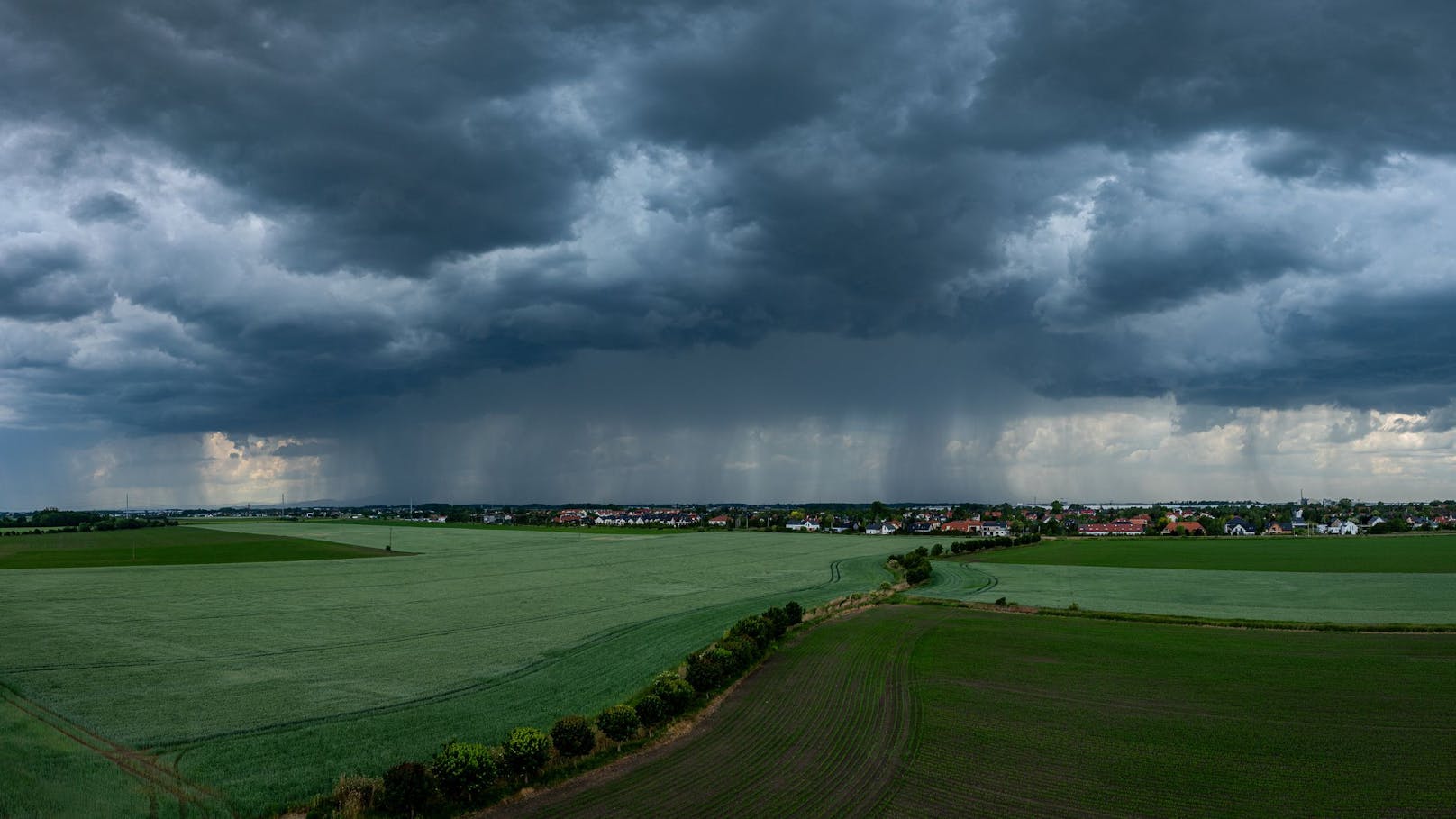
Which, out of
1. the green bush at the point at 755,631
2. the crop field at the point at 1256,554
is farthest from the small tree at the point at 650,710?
the crop field at the point at 1256,554

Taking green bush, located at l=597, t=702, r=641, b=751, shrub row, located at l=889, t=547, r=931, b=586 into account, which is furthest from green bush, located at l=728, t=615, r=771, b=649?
shrub row, located at l=889, t=547, r=931, b=586

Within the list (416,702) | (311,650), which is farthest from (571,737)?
(311,650)

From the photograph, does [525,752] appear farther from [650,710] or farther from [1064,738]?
[1064,738]

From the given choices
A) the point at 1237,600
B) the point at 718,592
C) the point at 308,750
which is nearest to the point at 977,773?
the point at 308,750

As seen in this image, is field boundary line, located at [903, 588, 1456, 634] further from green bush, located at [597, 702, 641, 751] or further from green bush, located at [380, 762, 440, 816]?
green bush, located at [380, 762, 440, 816]

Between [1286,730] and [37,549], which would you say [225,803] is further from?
[37,549]

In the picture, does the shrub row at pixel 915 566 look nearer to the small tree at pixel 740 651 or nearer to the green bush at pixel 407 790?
the small tree at pixel 740 651
